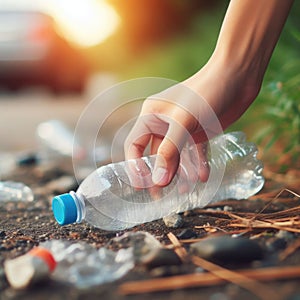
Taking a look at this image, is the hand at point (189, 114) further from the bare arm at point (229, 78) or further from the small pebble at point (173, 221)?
the small pebble at point (173, 221)

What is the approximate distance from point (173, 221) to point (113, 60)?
6.92 metres

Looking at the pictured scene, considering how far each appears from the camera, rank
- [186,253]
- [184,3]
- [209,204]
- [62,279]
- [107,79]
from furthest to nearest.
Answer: [107,79]
[184,3]
[209,204]
[186,253]
[62,279]

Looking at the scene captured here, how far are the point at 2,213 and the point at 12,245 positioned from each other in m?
0.75

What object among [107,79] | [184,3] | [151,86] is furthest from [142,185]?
[107,79]

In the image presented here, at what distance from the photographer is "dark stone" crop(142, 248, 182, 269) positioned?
6.01 ft

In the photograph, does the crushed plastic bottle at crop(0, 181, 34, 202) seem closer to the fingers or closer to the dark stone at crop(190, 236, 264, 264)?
the fingers

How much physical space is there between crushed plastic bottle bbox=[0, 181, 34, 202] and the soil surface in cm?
6

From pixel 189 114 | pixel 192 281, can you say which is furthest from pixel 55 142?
pixel 192 281

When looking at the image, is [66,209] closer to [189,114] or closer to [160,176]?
[160,176]

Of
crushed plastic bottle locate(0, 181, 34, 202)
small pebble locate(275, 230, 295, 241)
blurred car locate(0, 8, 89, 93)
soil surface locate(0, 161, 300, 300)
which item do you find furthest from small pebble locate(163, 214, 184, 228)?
blurred car locate(0, 8, 89, 93)

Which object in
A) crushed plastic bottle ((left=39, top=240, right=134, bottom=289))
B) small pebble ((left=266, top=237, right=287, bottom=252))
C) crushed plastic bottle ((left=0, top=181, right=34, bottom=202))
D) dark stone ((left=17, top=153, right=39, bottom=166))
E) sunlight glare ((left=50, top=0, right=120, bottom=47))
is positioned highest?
sunlight glare ((left=50, top=0, right=120, bottom=47))

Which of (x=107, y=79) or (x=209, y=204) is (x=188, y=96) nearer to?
(x=209, y=204)

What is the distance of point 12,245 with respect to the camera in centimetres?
224

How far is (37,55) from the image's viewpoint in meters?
10.9
